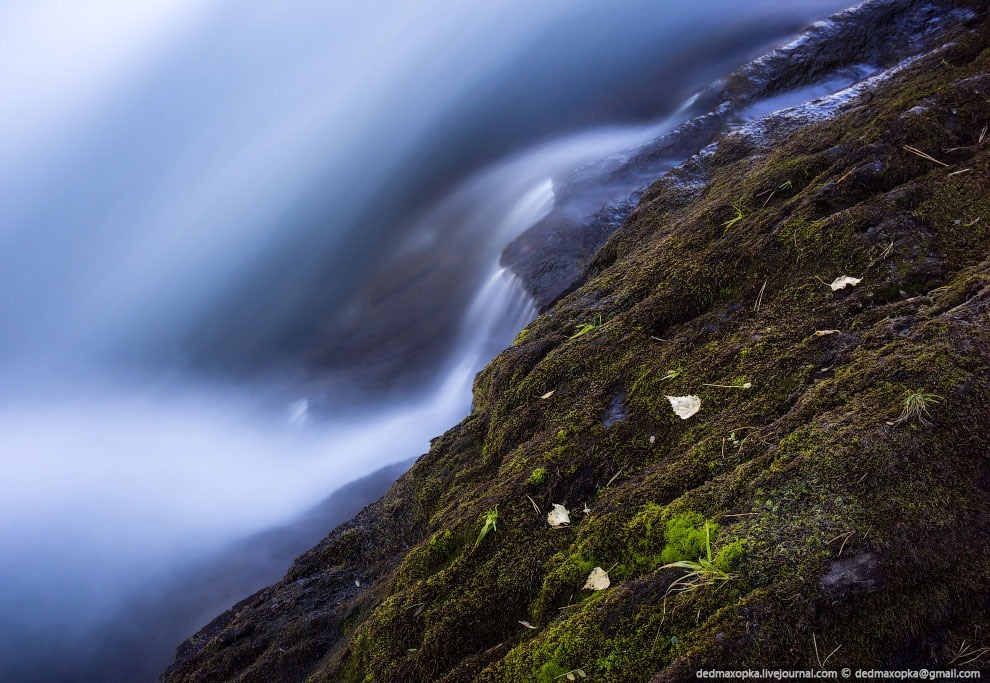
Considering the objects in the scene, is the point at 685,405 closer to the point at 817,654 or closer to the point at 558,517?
the point at 558,517

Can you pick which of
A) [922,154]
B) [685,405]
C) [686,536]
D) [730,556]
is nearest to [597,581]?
[686,536]

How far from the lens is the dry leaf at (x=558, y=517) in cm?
215

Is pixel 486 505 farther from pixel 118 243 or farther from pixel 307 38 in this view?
pixel 307 38

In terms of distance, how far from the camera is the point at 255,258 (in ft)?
34.6

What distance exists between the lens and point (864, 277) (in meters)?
2.21

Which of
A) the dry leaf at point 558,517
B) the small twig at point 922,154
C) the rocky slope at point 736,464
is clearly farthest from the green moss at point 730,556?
the small twig at point 922,154

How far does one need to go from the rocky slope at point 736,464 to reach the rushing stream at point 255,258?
11.7 feet

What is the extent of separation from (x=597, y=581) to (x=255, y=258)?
1028 cm

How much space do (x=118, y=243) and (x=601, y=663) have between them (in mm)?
12725

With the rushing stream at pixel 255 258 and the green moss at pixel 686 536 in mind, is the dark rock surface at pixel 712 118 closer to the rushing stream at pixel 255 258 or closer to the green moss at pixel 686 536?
the rushing stream at pixel 255 258

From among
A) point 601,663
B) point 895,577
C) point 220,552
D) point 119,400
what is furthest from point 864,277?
point 119,400

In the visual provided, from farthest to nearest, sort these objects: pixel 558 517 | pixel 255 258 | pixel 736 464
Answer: pixel 255 258 < pixel 558 517 < pixel 736 464

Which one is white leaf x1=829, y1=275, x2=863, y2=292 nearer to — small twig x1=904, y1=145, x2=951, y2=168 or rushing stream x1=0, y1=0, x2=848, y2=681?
small twig x1=904, y1=145, x2=951, y2=168

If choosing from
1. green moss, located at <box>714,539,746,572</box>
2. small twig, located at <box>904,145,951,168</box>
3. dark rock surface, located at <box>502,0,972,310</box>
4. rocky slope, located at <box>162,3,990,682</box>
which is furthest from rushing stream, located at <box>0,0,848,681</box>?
green moss, located at <box>714,539,746,572</box>
